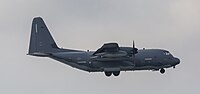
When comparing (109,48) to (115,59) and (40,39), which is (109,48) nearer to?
(115,59)

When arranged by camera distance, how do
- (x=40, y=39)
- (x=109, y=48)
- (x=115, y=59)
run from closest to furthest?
(x=109, y=48) → (x=115, y=59) → (x=40, y=39)

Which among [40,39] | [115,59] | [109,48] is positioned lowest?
[115,59]

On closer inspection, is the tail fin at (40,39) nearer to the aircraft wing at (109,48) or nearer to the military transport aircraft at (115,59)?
the military transport aircraft at (115,59)

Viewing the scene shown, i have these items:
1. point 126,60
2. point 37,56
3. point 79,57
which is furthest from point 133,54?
point 37,56

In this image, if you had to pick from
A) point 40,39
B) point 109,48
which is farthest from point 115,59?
point 40,39

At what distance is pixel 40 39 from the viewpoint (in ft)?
211

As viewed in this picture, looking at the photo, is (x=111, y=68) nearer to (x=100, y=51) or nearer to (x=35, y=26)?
(x=100, y=51)

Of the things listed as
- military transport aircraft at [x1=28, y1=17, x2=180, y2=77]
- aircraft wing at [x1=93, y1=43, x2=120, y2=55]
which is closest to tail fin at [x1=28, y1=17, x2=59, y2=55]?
military transport aircraft at [x1=28, y1=17, x2=180, y2=77]

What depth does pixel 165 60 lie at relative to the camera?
196 ft

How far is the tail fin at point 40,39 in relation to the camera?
63062mm

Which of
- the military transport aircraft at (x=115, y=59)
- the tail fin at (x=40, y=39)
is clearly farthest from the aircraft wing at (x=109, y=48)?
the tail fin at (x=40, y=39)

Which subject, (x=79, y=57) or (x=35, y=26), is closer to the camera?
(x=79, y=57)

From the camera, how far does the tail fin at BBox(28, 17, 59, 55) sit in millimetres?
63062

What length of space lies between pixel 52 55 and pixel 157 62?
1192 centimetres
